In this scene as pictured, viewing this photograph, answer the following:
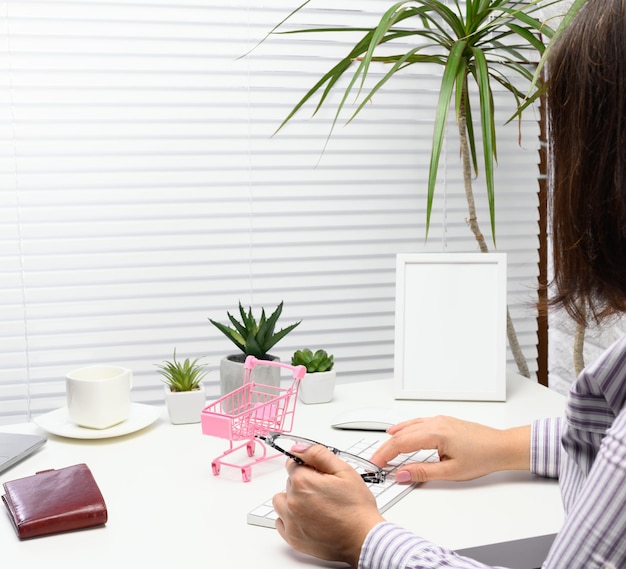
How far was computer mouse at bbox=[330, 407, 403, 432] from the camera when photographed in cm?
142

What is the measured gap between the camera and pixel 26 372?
2.18m

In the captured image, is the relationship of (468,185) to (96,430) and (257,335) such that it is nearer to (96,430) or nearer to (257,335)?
(257,335)

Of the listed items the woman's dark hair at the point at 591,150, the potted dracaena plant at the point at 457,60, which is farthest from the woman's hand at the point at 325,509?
the potted dracaena plant at the point at 457,60

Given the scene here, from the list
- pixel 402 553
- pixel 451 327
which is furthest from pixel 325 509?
pixel 451 327

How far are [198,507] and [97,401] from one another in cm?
37

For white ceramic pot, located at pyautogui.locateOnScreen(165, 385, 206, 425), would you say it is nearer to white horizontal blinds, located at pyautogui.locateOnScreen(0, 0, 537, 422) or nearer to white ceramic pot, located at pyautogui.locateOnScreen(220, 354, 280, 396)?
white ceramic pot, located at pyautogui.locateOnScreen(220, 354, 280, 396)

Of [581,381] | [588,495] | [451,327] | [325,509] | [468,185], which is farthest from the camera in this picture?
[468,185]

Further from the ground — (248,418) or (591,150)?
(591,150)

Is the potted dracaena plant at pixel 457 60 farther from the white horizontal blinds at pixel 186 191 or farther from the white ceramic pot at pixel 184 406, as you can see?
the white ceramic pot at pixel 184 406


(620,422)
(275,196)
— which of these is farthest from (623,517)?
(275,196)

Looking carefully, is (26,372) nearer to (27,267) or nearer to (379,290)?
(27,267)

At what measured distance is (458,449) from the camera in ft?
3.84

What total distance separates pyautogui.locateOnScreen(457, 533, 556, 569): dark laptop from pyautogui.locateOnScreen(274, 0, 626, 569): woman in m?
0.09

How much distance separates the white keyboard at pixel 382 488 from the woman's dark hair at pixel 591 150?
411 millimetres
